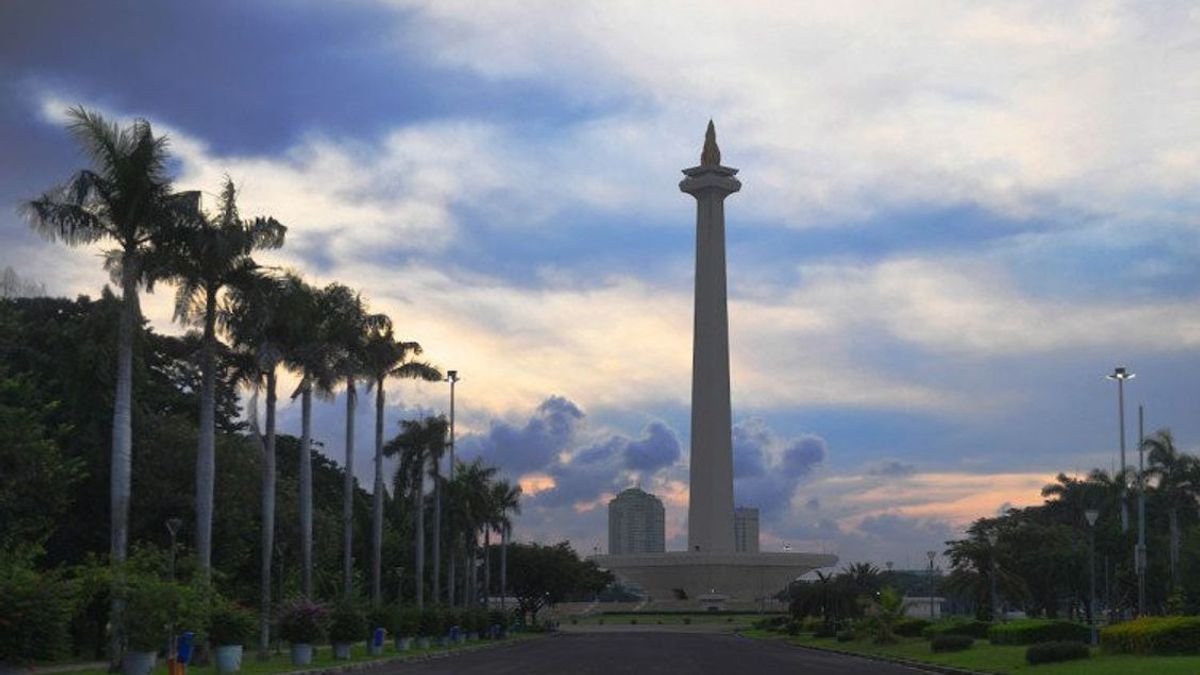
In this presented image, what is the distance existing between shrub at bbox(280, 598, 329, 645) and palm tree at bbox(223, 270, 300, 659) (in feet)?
4.84

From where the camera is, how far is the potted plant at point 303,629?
141 ft

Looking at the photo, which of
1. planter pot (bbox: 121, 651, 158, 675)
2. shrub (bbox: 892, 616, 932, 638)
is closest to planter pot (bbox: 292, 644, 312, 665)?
planter pot (bbox: 121, 651, 158, 675)

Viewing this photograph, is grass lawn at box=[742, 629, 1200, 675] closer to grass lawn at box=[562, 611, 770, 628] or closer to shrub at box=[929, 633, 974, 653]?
shrub at box=[929, 633, 974, 653]

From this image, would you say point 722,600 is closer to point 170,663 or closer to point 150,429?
point 150,429

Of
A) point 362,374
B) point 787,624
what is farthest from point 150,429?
point 787,624

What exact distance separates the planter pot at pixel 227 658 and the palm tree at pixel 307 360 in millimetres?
11767

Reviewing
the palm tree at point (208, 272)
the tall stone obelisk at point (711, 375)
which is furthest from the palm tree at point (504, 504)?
the palm tree at point (208, 272)

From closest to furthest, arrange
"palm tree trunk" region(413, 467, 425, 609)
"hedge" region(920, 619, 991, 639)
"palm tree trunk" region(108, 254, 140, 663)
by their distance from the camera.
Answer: "palm tree trunk" region(108, 254, 140, 663) < "hedge" region(920, 619, 991, 639) < "palm tree trunk" region(413, 467, 425, 609)

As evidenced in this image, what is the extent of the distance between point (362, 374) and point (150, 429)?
12836 mm

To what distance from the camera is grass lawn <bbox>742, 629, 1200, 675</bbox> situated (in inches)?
1296

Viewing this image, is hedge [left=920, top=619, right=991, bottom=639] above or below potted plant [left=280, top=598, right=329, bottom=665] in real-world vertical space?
below

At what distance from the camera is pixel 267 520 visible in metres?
47.1

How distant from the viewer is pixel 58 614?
26.6 meters

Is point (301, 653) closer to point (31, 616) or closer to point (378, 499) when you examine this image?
point (31, 616)
